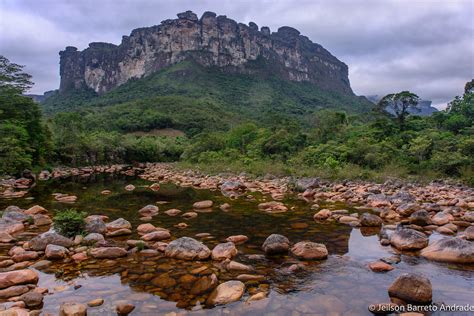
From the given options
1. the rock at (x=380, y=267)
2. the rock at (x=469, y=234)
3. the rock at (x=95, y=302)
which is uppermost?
the rock at (x=469, y=234)

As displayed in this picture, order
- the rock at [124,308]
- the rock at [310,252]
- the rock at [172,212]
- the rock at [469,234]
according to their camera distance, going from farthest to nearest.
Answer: the rock at [172,212]
the rock at [469,234]
the rock at [310,252]
the rock at [124,308]

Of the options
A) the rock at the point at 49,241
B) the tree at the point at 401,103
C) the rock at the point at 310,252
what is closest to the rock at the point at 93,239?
the rock at the point at 49,241

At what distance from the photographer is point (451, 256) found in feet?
24.1

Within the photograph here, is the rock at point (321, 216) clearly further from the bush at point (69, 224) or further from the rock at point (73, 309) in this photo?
the rock at point (73, 309)

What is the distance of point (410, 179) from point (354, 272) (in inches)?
617

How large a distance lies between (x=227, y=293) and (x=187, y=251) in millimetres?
2115

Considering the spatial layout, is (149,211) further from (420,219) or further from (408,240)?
(420,219)

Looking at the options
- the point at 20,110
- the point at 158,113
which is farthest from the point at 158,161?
the point at 20,110

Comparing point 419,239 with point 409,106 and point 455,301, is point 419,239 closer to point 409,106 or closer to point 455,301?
point 455,301

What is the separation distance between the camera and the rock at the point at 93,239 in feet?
28.3

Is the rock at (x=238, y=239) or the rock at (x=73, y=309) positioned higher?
the rock at (x=73, y=309)

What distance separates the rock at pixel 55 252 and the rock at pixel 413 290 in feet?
21.9

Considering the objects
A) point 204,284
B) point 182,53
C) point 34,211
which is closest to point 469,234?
point 204,284

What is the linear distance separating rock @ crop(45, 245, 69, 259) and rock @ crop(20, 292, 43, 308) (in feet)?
6.63
